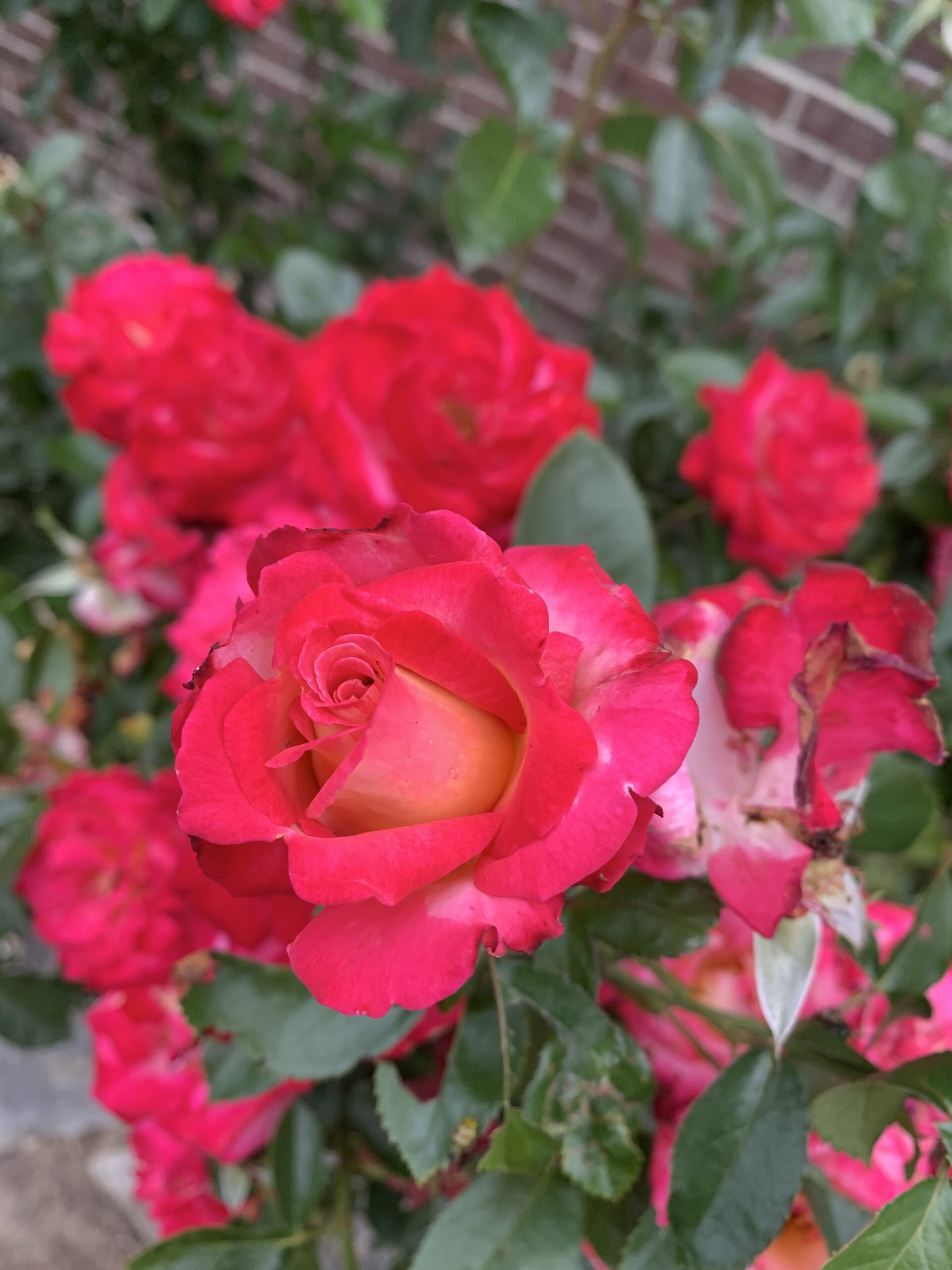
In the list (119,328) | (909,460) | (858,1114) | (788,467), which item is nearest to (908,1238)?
(858,1114)

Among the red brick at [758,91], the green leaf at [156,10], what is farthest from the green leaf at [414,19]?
the red brick at [758,91]

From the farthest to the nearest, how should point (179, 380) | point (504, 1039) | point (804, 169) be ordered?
point (804, 169), point (179, 380), point (504, 1039)

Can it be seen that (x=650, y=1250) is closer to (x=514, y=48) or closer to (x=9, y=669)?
(x=9, y=669)

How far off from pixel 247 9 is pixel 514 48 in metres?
0.19

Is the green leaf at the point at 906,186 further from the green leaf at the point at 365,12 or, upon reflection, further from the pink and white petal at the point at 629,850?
the pink and white petal at the point at 629,850

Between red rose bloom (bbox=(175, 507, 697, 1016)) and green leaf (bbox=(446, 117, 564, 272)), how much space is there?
46 cm

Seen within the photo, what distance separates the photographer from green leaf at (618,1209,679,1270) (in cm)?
29

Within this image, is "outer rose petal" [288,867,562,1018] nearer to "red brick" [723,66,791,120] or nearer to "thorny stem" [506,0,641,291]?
"thorny stem" [506,0,641,291]

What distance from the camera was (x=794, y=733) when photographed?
0.87 feet

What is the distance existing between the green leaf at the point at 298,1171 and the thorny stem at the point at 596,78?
0.65 m

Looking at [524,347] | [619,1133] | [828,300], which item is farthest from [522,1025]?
[828,300]

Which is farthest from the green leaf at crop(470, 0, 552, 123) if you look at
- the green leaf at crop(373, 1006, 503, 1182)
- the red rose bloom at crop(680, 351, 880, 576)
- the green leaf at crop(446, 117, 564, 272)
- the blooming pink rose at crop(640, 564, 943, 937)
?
the green leaf at crop(373, 1006, 503, 1182)

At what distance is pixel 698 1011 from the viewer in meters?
0.32

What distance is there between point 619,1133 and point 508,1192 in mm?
50
